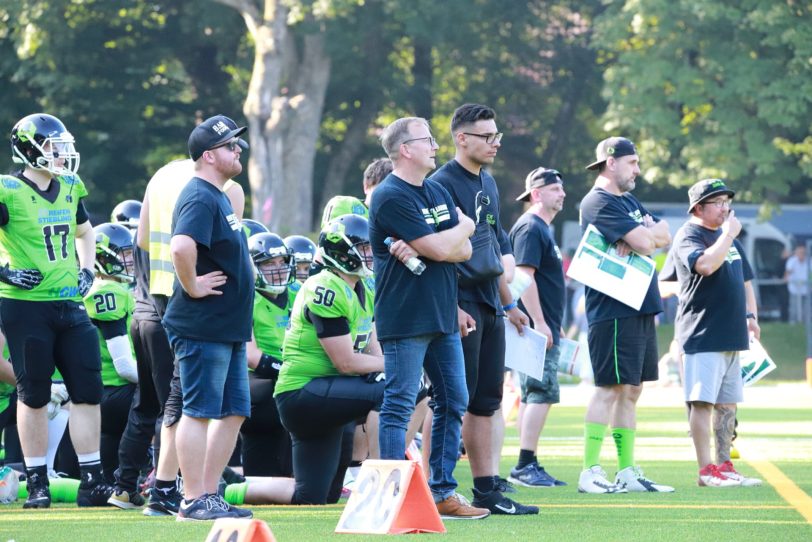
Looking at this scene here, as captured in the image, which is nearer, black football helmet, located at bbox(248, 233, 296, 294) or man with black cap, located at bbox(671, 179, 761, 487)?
black football helmet, located at bbox(248, 233, 296, 294)

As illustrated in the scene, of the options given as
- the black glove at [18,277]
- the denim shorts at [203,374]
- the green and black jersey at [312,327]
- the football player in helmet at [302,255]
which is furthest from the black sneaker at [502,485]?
the black glove at [18,277]

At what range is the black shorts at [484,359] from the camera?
26.6ft

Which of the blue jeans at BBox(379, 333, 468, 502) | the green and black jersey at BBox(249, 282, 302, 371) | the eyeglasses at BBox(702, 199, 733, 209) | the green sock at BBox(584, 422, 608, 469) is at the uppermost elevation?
the eyeglasses at BBox(702, 199, 733, 209)

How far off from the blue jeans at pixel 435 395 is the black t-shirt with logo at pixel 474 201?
1.34 feet

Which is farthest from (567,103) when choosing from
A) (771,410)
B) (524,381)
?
(524,381)

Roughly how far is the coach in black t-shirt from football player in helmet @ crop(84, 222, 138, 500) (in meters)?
2.37

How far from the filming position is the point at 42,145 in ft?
28.2

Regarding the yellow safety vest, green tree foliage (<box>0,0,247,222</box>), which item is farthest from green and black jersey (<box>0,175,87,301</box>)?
green tree foliage (<box>0,0,247,222</box>)

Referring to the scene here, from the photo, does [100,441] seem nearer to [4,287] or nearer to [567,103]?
[4,287]

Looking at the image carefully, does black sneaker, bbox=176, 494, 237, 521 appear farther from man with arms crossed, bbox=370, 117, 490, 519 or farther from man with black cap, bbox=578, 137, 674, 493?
man with black cap, bbox=578, 137, 674, 493

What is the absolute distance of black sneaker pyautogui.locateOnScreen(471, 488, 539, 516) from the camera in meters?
8.12

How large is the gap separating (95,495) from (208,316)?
174cm

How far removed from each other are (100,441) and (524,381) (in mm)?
3381

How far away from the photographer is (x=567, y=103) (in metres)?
38.4
